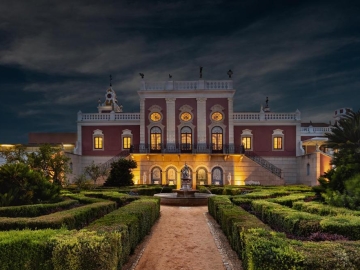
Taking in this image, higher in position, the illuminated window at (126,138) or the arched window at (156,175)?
the illuminated window at (126,138)

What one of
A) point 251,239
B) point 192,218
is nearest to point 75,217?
point 251,239

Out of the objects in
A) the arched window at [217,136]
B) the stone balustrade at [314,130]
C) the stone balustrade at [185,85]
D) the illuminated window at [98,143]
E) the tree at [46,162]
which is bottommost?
the tree at [46,162]

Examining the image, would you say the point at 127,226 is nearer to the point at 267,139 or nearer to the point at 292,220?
the point at 292,220

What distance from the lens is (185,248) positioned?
9.01 meters

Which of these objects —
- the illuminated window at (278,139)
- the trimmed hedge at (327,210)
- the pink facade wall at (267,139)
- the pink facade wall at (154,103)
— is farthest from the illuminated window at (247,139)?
the trimmed hedge at (327,210)

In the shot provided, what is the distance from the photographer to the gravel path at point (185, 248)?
7.62 meters

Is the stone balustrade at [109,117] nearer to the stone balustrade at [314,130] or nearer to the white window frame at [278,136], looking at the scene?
the white window frame at [278,136]

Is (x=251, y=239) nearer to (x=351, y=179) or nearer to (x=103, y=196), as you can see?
(x=351, y=179)

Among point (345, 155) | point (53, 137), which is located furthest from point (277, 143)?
point (53, 137)

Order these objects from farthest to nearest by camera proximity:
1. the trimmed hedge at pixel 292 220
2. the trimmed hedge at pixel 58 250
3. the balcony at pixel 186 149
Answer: the balcony at pixel 186 149, the trimmed hedge at pixel 292 220, the trimmed hedge at pixel 58 250

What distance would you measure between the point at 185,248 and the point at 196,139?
2554 cm

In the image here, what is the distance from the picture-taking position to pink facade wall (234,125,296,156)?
116 ft

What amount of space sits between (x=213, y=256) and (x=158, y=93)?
2745 centimetres

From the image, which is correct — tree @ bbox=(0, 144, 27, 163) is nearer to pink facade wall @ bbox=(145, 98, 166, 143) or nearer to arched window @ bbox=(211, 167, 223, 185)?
pink facade wall @ bbox=(145, 98, 166, 143)
